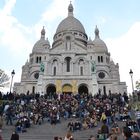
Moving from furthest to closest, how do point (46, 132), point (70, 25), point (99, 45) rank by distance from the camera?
point (70, 25) < point (99, 45) < point (46, 132)

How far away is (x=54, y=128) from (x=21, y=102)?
32.0ft

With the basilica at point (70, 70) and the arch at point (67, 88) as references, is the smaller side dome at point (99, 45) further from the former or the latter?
the arch at point (67, 88)

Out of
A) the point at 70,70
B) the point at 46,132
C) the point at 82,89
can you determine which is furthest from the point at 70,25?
the point at 46,132

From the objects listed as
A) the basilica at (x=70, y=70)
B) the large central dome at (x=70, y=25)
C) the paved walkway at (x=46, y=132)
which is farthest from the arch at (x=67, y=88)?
the paved walkway at (x=46, y=132)

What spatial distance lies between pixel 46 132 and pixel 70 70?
31421 millimetres

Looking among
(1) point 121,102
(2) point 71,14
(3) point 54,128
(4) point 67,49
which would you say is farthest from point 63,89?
(2) point 71,14

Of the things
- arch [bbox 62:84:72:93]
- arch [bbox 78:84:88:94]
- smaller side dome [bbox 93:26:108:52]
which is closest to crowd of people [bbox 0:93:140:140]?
arch [bbox 62:84:72:93]

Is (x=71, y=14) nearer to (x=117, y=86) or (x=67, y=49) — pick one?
(x=67, y=49)

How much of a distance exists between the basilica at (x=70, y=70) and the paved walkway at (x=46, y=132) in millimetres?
25151

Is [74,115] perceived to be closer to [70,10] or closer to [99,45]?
[99,45]

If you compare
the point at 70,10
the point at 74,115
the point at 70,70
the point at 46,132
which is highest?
the point at 70,10

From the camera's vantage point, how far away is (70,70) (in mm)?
49250

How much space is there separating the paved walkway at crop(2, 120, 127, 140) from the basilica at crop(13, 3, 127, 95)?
990 inches

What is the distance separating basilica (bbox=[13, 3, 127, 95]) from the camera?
46.3m
